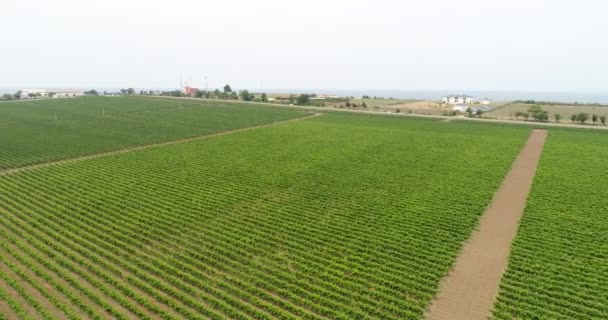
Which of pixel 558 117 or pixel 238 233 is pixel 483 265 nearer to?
pixel 238 233

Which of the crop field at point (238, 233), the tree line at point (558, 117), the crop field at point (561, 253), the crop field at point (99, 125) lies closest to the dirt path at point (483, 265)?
the crop field at point (561, 253)

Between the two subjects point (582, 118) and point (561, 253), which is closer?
point (561, 253)

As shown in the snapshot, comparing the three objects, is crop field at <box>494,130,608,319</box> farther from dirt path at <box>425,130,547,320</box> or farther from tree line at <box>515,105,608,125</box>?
tree line at <box>515,105,608,125</box>

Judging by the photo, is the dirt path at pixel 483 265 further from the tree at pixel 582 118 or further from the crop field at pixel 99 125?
the tree at pixel 582 118

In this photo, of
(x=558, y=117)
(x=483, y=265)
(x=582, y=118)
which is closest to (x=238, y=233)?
(x=483, y=265)

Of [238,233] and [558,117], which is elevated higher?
[558,117]

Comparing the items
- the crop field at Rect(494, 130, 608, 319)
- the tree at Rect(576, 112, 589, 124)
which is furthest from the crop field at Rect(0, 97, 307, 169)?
the tree at Rect(576, 112, 589, 124)

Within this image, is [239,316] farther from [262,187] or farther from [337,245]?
[262,187]
